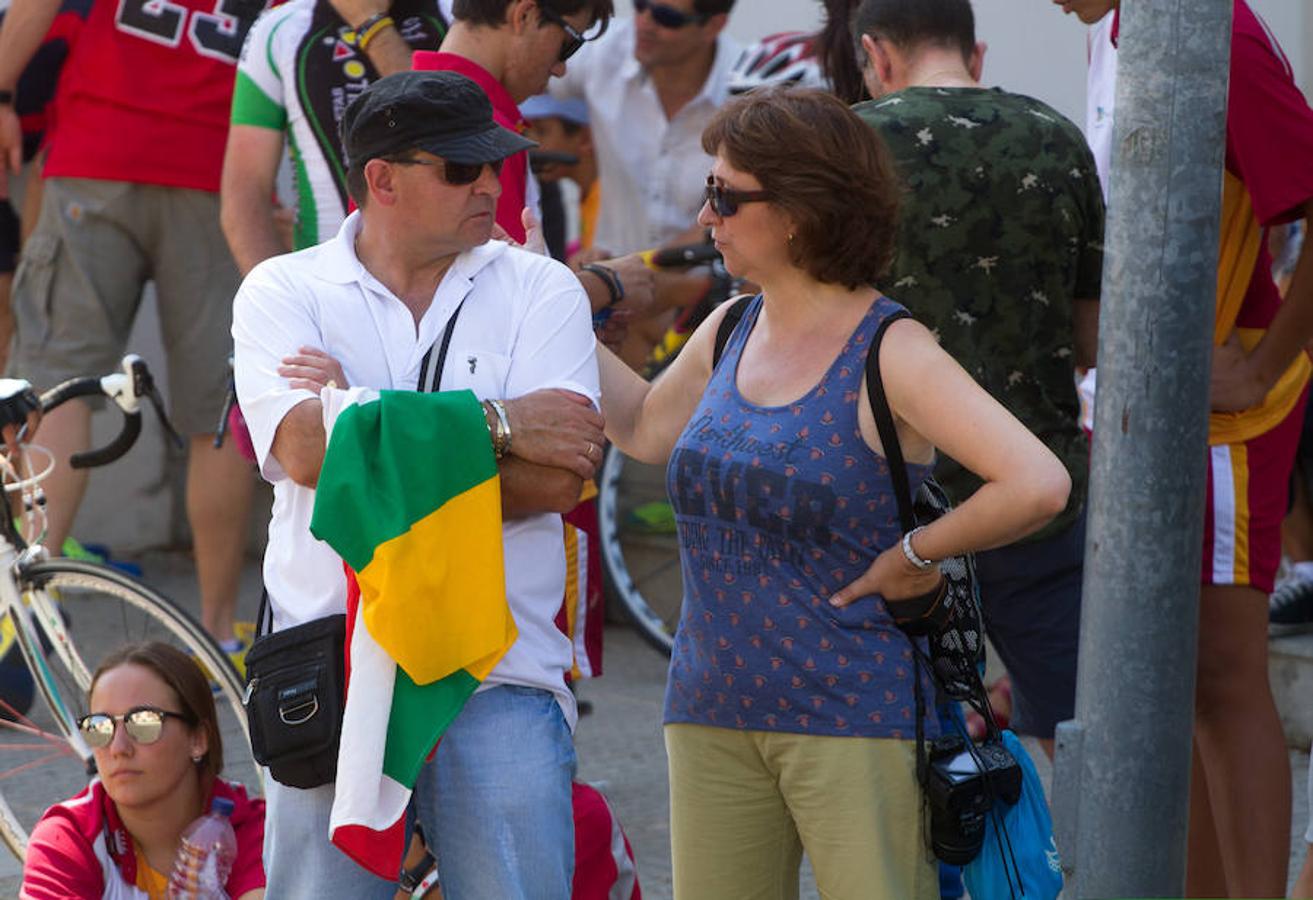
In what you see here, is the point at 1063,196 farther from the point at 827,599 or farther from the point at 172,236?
the point at 172,236

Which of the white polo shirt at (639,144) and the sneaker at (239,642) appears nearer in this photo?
the sneaker at (239,642)

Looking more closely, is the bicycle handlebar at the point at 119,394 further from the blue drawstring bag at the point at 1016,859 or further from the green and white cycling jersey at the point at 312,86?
the blue drawstring bag at the point at 1016,859

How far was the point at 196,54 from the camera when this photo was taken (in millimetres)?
6211

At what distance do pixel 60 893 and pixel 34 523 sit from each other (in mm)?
1240

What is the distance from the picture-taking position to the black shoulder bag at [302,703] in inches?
121

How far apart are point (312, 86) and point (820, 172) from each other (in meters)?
2.22

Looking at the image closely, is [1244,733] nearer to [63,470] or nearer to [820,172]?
[820,172]

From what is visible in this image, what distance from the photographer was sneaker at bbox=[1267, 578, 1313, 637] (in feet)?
19.0

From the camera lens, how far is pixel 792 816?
10.8 feet

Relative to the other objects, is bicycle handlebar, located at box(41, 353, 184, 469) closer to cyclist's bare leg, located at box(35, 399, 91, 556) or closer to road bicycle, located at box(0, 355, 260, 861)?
road bicycle, located at box(0, 355, 260, 861)

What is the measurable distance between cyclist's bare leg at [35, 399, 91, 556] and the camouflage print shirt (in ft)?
9.91

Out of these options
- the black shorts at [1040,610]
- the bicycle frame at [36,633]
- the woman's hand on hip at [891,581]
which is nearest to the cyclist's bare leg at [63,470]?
the bicycle frame at [36,633]

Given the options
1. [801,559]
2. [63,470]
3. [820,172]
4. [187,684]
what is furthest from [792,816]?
[63,470]

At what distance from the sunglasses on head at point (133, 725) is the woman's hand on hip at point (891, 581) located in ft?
5.31
